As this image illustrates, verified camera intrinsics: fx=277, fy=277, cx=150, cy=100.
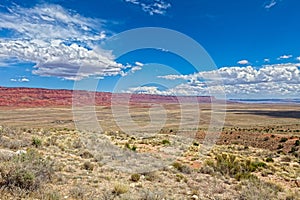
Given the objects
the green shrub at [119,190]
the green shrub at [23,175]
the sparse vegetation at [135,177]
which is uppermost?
the green shrub at [23,175]

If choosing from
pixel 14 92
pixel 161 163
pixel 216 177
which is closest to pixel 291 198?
pixel 216 177

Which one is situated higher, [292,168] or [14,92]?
[14,92]

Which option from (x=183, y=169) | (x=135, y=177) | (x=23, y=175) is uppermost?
(x=23, y=175)

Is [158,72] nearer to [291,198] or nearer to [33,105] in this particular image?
→ [291,198]

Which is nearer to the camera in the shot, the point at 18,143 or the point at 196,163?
the point at 18,143

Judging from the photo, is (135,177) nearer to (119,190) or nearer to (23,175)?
(119,190)

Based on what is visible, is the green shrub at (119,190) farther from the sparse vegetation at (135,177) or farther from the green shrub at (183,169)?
the green shrub at (183,169)

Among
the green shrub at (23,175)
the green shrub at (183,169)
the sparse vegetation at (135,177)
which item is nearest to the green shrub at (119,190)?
the sparse vegetation at (135,177)

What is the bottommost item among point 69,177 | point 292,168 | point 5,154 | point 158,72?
point 292,168

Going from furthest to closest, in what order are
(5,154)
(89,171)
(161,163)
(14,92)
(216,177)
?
(14,92), (161,163), (216,177), (89,171), (5,154)

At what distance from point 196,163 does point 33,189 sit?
1013 cm

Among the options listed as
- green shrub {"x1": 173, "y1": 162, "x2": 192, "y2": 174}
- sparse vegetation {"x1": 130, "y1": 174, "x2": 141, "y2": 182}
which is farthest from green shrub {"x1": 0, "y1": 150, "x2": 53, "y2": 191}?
green shrub {"x1": 173, "y1": 162, "x2": 192, "y2": 174}

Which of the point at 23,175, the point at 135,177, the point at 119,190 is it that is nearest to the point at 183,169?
the point at 135,177

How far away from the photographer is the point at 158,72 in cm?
1616
